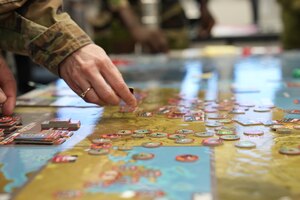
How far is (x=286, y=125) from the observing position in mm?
1059

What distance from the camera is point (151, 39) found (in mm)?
3377

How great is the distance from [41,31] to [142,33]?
2.25m

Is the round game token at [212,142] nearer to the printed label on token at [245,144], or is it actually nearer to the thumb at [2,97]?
the printed label on token at [245,144]

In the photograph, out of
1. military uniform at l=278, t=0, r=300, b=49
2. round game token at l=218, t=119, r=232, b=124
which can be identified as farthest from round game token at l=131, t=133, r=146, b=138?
military uniform at l=278, t=0, r=300, b=49

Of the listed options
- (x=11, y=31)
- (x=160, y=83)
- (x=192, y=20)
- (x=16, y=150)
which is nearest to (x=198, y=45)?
(x=192, y=20)

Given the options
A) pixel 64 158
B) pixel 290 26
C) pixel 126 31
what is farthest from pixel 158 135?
pixel 290 26

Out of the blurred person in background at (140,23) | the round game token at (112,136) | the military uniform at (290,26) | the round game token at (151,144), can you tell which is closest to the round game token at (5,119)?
the round game token at (112,136)

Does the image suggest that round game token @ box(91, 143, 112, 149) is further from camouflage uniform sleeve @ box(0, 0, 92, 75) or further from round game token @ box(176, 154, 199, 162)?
camouflage uniform sleeve @ box(0, 0, 92, 75)

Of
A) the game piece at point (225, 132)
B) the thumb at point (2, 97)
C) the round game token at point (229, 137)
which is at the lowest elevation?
the game piece at point (225, 132)

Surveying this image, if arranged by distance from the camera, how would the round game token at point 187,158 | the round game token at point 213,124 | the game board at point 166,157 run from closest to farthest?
the game board at point 166,157 < the round game token at point 187,158 < the round game token at point 213,124

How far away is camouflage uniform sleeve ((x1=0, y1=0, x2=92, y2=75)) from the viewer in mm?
1185

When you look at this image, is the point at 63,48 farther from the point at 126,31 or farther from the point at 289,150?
the point at 126,31

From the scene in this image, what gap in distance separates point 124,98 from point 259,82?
859mm

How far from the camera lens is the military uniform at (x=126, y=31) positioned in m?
3.96
